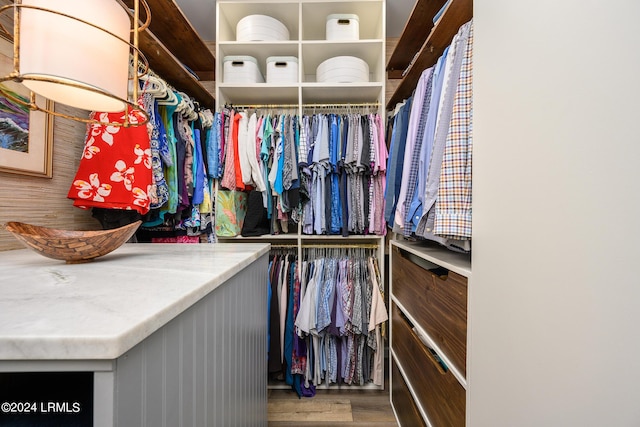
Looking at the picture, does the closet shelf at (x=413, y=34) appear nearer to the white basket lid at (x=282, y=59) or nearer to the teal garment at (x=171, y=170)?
the white basket lid at (x=282, y=59)

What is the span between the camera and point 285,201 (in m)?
1.68

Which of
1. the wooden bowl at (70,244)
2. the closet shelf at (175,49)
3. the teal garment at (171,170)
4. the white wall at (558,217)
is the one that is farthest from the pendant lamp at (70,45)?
the white wall at (558,217)

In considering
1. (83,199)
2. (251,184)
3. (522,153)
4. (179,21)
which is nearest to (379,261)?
(251,184)

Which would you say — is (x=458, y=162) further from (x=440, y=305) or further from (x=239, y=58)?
(x=239, y=58)

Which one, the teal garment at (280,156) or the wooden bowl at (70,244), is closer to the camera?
the wooden bowl at (70,244)

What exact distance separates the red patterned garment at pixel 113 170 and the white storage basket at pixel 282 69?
0.92 metres

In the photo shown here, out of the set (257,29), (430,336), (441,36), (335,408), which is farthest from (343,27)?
(335,408)

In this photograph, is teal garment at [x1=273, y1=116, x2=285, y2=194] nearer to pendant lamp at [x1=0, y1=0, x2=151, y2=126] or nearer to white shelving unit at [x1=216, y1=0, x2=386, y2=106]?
white shelving unit at [x1=216, y1=0, x2=386, y2=106]

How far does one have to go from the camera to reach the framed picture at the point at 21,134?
910 mm

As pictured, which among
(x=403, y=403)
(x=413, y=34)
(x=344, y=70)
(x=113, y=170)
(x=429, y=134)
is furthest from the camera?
(x=344, y=70)

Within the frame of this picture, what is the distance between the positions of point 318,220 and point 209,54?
52.6 inches

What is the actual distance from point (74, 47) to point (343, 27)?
158 centimetres

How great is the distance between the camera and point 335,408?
161cm

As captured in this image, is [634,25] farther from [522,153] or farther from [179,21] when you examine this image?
[179,21]
